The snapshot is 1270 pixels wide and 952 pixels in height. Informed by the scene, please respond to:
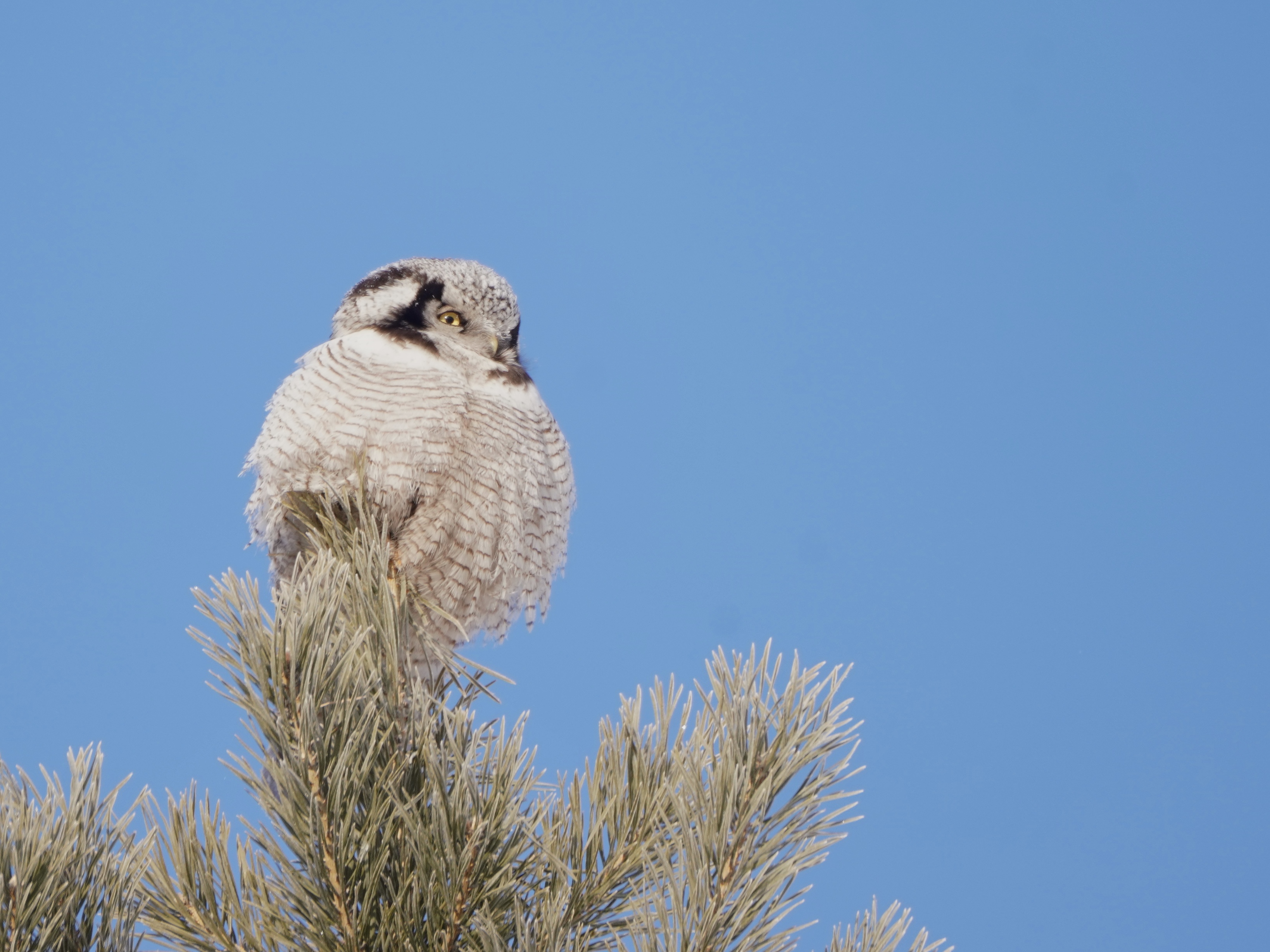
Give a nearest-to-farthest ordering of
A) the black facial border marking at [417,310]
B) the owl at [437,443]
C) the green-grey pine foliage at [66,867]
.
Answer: the green-grey pine foliage at [66,867] → the owl at [437,443] → the black facial border marking at [417,310]

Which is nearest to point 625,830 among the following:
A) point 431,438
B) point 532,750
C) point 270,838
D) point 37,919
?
point 532,750

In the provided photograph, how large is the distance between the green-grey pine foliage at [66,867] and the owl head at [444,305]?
4.85ft

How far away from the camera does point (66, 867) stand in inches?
39.9

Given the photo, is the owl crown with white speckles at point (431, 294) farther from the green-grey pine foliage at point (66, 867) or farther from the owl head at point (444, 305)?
the green-grey pine foliage at point (66, 867)

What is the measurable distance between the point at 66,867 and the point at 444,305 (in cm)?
161

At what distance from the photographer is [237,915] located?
3.62 ft

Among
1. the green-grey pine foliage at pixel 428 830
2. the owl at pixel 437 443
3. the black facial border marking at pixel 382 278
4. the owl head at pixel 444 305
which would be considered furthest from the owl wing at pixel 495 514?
the green-grey pine foliage at pixel 428 830

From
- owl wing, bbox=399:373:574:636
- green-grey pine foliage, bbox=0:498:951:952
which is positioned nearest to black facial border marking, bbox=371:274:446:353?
owl wing, bbox=399:373:574:636

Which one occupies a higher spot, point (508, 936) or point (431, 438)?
point (431, 438)

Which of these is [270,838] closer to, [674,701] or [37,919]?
[37,919]

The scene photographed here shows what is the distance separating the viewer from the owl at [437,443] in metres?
2.16

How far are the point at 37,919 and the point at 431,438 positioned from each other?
1.28m

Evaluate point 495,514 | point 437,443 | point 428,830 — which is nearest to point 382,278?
→ point 437,443

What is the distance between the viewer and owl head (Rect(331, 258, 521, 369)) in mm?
2436
